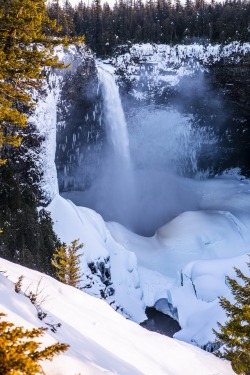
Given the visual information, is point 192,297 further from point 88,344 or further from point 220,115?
point 220,115

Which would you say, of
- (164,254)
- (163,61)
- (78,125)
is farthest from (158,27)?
(164,254)

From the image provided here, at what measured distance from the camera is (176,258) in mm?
33062

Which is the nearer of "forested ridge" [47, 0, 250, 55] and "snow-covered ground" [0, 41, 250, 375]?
"snow-covered ground" [0, 41, 250, 375]

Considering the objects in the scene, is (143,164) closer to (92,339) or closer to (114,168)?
(114,168)

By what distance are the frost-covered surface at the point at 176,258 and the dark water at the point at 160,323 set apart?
2.13 feet

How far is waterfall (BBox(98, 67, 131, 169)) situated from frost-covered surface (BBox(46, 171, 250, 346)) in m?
10.7

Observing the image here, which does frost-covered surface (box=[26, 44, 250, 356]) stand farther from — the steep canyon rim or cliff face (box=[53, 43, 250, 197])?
the steep canyon rim

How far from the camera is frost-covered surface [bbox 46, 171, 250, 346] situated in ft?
83.9

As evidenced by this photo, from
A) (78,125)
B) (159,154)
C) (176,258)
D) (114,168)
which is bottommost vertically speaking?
(176,258)

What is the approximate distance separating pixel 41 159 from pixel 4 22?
17.4 m

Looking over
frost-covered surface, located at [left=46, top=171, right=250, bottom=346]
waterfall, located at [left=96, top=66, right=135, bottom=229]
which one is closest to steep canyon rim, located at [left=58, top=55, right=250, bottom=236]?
waterfall, located at [left=96, top=66, right=135, bottom=229]

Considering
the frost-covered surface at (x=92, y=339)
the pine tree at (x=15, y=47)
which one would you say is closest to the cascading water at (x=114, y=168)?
the pine tree at (x=15, y=47)

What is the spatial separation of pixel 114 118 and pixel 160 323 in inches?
968

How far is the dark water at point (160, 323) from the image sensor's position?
2647 cm
